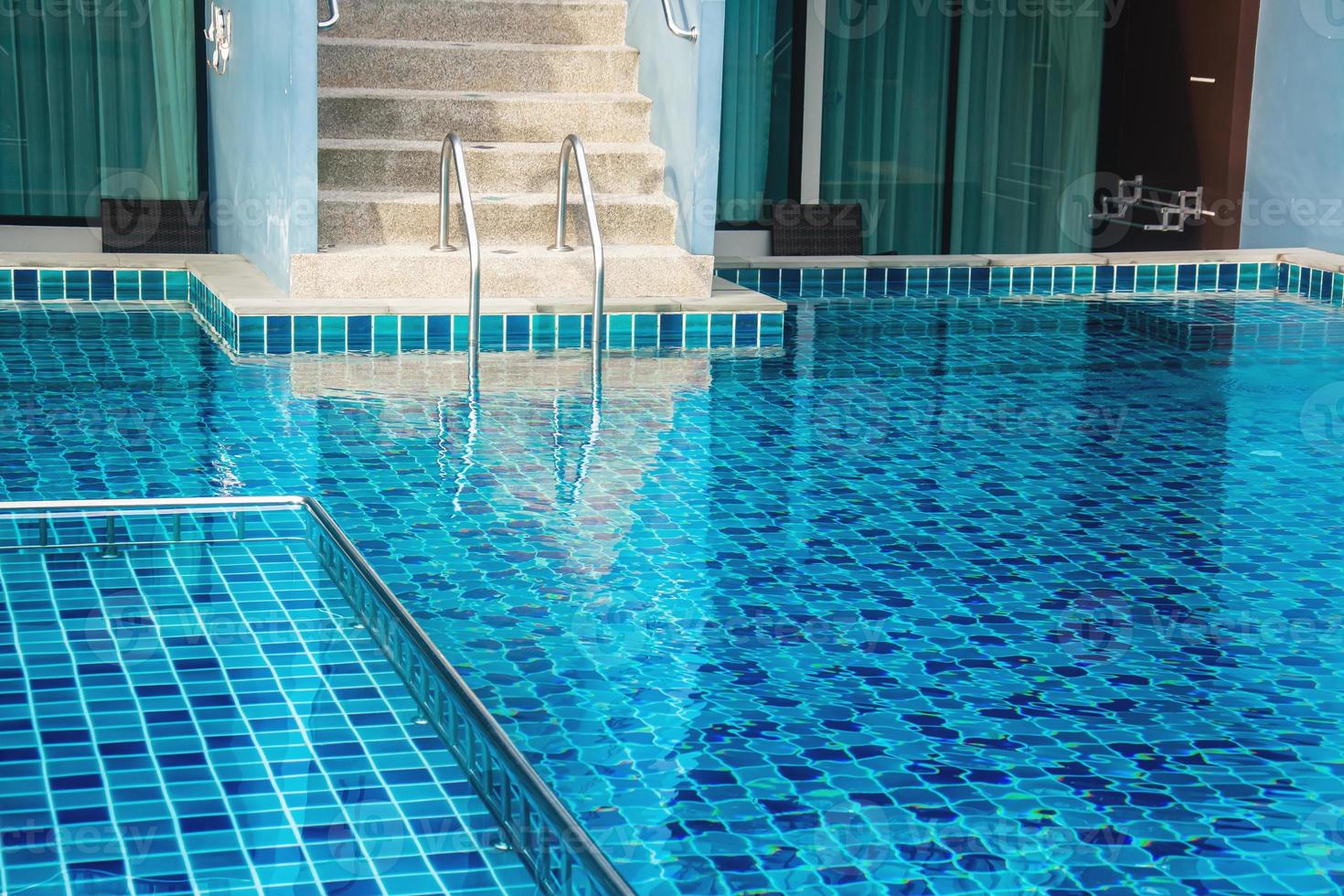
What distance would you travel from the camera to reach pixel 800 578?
4551 millimetres

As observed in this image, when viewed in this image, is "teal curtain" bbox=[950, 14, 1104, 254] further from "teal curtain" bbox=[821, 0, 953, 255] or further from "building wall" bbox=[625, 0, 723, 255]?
"building wall" bbox=[625, 0, 723, 255]

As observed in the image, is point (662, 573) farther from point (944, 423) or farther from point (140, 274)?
point (140, 274)

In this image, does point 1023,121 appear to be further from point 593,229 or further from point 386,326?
point 386,326

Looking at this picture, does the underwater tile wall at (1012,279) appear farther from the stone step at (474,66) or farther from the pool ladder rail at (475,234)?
the pool ladder rail at (475,234)

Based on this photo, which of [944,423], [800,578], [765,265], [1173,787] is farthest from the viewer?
[765,265]

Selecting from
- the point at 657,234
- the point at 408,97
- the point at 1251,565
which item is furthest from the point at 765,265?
the point at 1251,565

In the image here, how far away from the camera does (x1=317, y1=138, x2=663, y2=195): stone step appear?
8.12 metres

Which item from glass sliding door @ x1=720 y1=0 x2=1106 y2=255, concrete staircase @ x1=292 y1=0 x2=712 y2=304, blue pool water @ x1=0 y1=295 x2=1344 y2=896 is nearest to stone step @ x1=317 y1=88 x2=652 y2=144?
concrete staircase @ x1=292 y1=0 x2=712 y2=304

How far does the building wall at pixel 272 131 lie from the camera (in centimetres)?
730

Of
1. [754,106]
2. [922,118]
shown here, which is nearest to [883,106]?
[922,118]

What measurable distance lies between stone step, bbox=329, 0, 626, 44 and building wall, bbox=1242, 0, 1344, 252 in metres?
3.98

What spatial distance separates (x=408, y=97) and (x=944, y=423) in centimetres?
337

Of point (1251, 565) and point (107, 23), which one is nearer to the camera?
point (1251, 565)

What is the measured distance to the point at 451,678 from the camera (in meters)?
3.54
